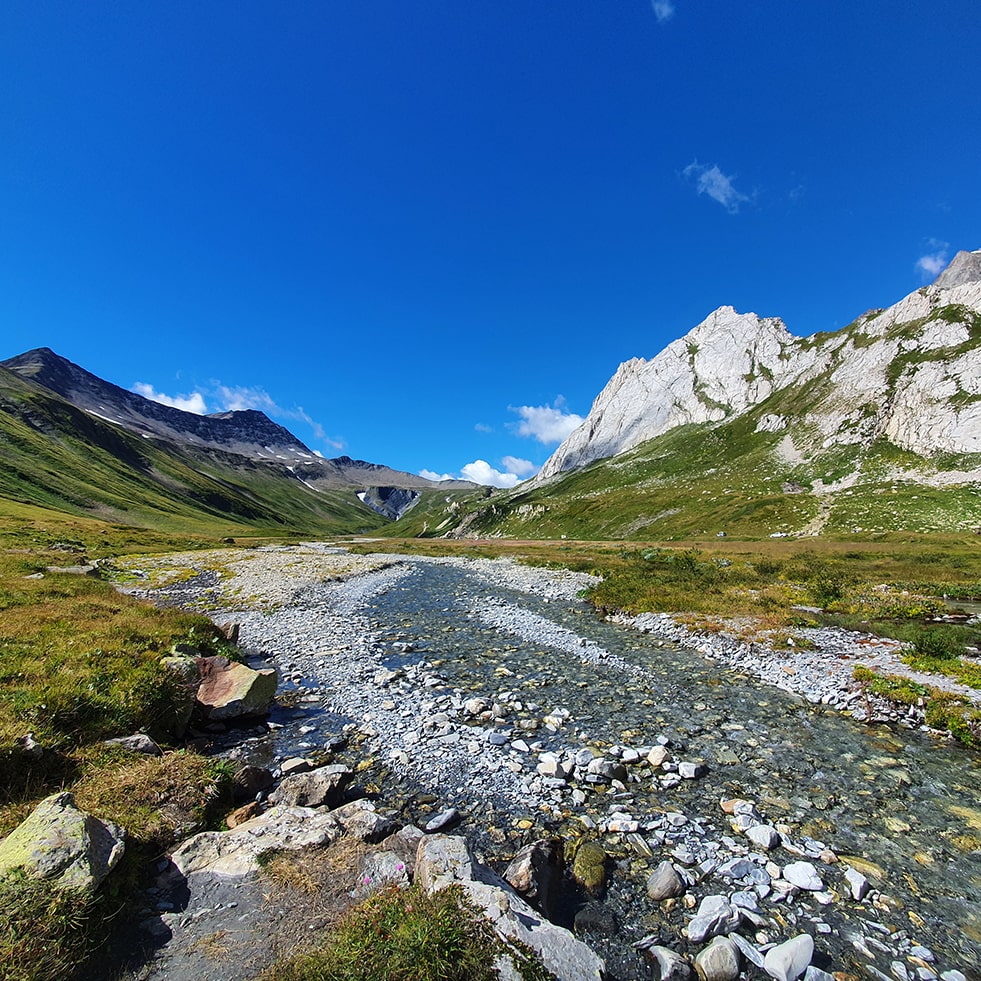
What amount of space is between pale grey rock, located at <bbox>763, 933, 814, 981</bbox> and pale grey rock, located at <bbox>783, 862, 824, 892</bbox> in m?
1.37

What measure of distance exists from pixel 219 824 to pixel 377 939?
5.32 metres

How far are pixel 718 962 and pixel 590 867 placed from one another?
2.46 metres

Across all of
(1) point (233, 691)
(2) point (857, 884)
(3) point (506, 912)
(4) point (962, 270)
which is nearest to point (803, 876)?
(2) point (857, 884)

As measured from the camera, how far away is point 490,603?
117ft

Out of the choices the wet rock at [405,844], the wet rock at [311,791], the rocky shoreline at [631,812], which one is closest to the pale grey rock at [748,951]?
the rocky shoreline at [631,812]

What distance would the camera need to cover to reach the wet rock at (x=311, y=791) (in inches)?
380

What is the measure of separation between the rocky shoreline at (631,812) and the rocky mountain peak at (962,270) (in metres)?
250

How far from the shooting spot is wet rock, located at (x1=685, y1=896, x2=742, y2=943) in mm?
7176

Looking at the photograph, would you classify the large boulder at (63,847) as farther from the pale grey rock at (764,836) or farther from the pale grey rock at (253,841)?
the pale grey rock at (764,836)

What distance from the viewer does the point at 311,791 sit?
9820 mm

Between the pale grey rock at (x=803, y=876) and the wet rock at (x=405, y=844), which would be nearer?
the wet rock at (x=405, y=844)

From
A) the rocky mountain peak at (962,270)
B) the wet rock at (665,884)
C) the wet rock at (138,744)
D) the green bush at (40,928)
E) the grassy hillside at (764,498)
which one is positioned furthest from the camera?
the rocky mountain peak at (962,270)

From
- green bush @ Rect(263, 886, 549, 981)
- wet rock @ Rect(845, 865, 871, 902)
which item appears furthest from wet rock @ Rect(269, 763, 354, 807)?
wet rock @ Rect(845, 865, 871, 902)

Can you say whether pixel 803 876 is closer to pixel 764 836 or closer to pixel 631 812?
pixel 764 836
